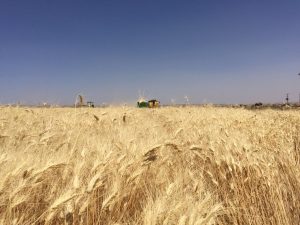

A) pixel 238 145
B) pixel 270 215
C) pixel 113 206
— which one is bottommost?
pixel 270 215

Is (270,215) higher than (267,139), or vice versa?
(267,139)

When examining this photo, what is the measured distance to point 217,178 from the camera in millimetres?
2865

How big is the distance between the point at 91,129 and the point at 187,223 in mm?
4397

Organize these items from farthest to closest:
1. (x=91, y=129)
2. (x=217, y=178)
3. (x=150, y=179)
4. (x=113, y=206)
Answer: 1. (x=91, y=129)
2. (x=217, y=178)
3. (x=150, y=179)
4. (x=113, y=206)

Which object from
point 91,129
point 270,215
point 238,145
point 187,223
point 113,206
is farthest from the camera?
point 91,129

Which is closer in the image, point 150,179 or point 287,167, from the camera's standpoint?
point 150,179

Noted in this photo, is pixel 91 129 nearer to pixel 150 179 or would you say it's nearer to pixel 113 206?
pixel 150 179

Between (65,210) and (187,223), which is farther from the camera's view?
(65,210)

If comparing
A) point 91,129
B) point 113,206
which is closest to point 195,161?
point 113,206

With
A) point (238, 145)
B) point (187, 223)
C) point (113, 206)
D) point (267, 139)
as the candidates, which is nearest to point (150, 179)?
point (113, 206)

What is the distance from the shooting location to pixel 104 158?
2.39 metres

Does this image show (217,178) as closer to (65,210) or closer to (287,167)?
(287,167)

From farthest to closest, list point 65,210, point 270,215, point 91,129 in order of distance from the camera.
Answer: point 91,129, point 270,215, point 65,210

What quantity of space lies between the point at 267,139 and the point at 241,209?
6.21 ft
